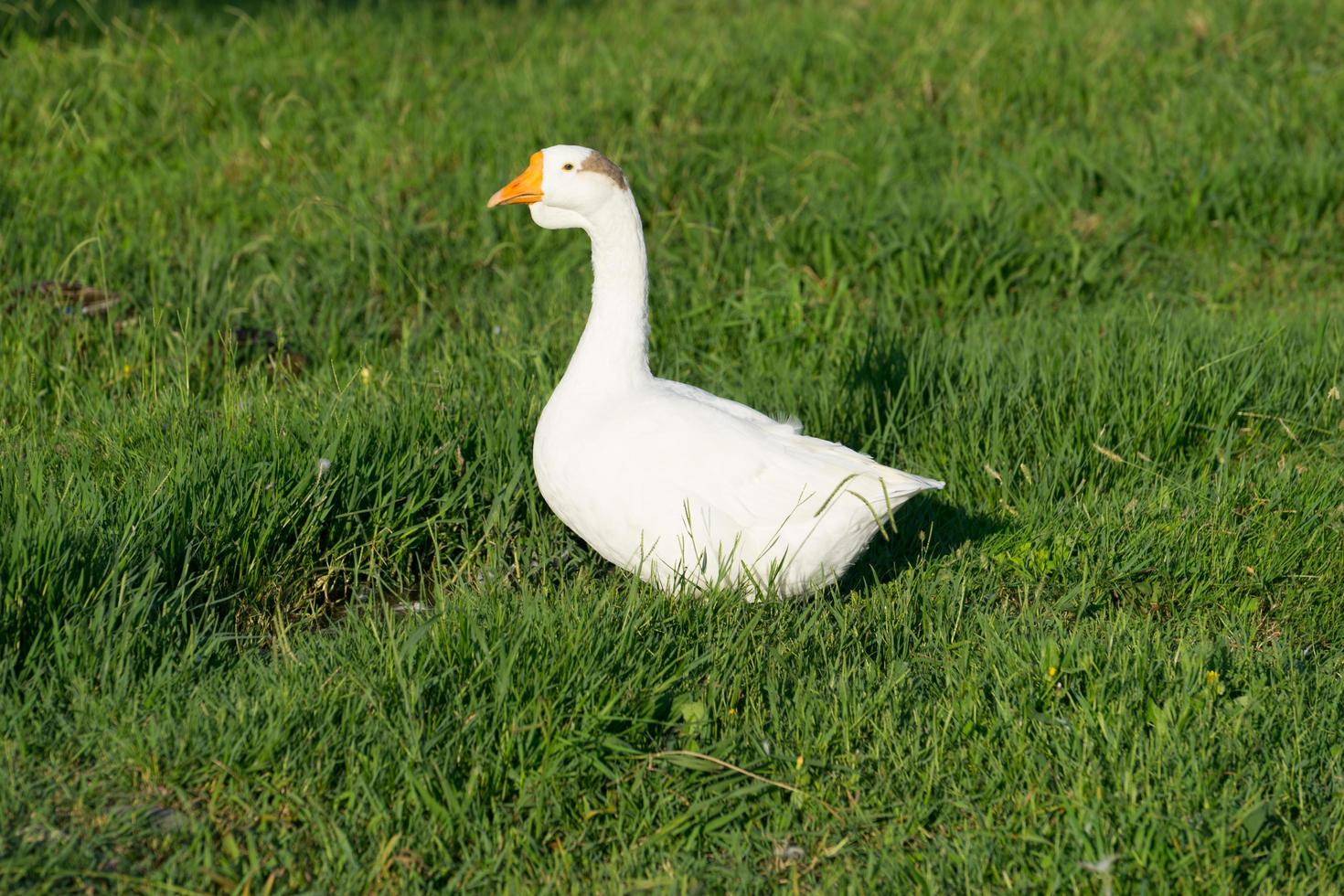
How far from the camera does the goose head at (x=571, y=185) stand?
12.7 feet

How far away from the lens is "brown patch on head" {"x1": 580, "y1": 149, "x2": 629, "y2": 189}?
152 inches

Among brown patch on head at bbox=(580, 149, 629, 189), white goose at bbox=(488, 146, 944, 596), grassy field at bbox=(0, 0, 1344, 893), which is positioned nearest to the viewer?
grassy field at bbox=(0, 0, 1344, 893)

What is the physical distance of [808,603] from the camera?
3854 mm

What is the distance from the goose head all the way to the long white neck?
0.04m

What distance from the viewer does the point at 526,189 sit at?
3.95 meters

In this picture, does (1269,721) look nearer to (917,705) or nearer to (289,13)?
(917,705)

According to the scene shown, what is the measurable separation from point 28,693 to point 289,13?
21.5ft

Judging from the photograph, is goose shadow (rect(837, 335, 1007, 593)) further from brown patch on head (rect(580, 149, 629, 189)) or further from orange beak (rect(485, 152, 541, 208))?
Answer: orange beak (rect(485, 152, 541, 208))

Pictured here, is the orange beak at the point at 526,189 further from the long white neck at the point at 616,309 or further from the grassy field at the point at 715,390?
the grassy field at the point at 715,390

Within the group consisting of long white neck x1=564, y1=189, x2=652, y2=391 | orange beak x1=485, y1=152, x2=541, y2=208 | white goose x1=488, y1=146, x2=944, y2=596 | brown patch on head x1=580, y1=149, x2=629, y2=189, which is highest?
brown patch on head x1=580, y1=149, x2=629, y2=189

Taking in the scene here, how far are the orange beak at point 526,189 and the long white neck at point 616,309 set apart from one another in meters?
0.19

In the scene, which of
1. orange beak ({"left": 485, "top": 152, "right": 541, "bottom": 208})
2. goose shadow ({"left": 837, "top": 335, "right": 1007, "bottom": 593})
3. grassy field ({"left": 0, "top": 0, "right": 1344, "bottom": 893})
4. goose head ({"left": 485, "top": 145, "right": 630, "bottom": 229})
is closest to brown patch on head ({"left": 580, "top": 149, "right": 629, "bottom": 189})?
goose head ({"left": 485, "top": 145, "right": 630, "bottom": 229})

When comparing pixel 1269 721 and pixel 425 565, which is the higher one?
pixel 1269 721

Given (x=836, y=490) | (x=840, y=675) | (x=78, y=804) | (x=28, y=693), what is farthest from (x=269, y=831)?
(x=836, y=490)
